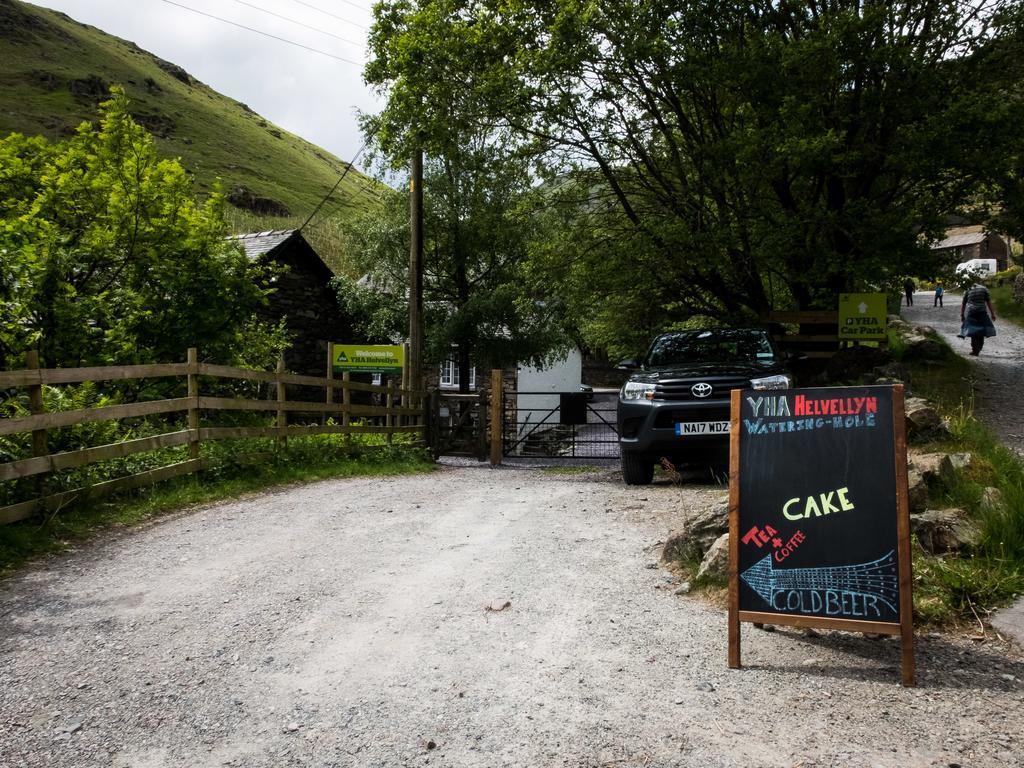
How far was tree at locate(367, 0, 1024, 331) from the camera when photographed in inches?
428

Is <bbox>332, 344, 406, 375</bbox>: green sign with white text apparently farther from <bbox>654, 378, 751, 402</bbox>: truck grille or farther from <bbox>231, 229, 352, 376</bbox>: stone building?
<bbox>231, 229, 352, 376</bbox>: stone building

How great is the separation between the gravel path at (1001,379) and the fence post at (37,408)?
30.0 feet

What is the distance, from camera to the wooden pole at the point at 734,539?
3.34m

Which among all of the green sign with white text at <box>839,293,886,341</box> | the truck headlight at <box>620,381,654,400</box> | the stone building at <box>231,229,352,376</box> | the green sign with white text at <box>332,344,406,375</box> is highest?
the stone building at <box>231,229,352,376</box>

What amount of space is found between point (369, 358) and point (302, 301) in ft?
36.2

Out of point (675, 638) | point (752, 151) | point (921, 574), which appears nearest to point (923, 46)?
point (752, 151)

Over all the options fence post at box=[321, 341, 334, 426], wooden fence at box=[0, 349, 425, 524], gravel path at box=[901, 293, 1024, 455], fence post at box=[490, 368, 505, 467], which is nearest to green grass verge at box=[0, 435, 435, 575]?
wooden fence at box=[0, 349, 425, 524]

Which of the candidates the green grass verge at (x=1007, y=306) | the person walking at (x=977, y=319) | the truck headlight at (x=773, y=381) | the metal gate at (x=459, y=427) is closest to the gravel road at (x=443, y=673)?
the truck headlight at (x=773, y=381)

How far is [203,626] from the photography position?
387 cm

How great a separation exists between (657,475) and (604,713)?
7268 mm

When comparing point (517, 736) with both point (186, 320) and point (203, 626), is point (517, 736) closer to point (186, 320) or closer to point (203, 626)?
point (203, 626)

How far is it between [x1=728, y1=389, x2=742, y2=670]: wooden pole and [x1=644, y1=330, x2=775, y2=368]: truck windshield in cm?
530

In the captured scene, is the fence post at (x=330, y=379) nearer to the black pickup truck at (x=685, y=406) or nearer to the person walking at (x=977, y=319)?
the black pickup truck at (x=685, y=406)

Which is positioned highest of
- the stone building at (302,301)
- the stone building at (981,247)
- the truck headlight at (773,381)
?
the stone building at (981,247)
